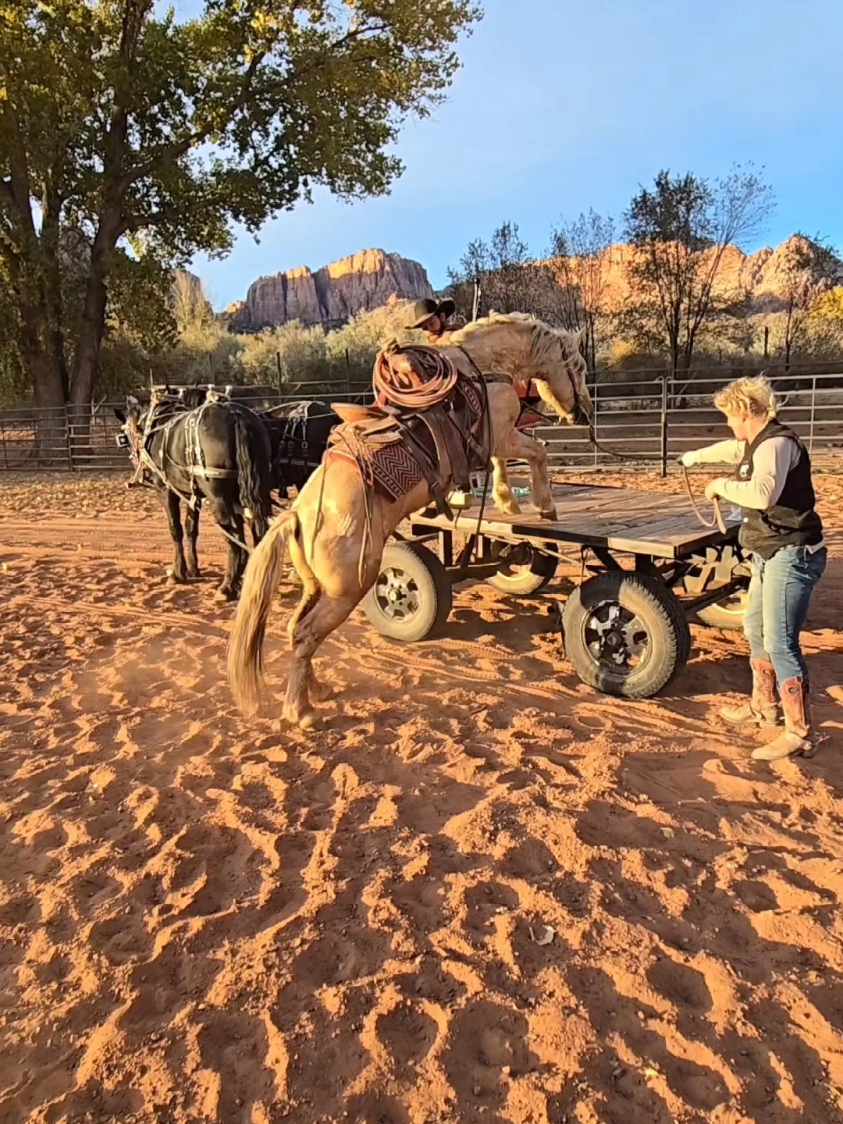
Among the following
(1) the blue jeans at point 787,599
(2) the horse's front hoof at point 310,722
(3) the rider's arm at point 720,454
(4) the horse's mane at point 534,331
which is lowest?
(2) the horse's front hoof at point 310,722

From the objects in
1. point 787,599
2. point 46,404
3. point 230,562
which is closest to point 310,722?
point 787,599

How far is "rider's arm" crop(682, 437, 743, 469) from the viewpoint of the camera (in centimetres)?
366

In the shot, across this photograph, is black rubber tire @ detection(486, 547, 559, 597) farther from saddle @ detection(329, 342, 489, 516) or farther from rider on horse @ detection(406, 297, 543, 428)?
saddle @ detection(329, 342, 489, 516)

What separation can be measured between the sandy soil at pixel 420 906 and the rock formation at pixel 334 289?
74.6 metres

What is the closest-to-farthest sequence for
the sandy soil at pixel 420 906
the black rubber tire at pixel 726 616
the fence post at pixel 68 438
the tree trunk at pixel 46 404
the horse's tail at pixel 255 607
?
the sandy soil at pixel 420 906 < the horse's tail at pixel 255 607 < the black rubber tire at pixel 726 616 < the fence post at pixel 68 438 < the tree trunk at pixel 46 404

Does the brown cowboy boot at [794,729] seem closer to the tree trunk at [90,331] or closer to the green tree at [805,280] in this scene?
the tree trunk at [90,331]

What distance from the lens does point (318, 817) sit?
10.7 feet

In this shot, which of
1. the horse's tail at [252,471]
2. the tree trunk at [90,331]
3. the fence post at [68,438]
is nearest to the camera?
the horse's tail at [252,471]

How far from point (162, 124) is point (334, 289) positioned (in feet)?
225

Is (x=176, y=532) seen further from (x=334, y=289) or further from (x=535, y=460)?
(x=334, y=289)

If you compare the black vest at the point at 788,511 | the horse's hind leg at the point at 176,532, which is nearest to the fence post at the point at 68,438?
the horse's hind leg at the point at 176,532

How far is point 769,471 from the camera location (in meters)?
3.31

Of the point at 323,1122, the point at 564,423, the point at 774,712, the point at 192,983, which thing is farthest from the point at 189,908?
the point at 564,423

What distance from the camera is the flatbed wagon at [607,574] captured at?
4.09 meters
